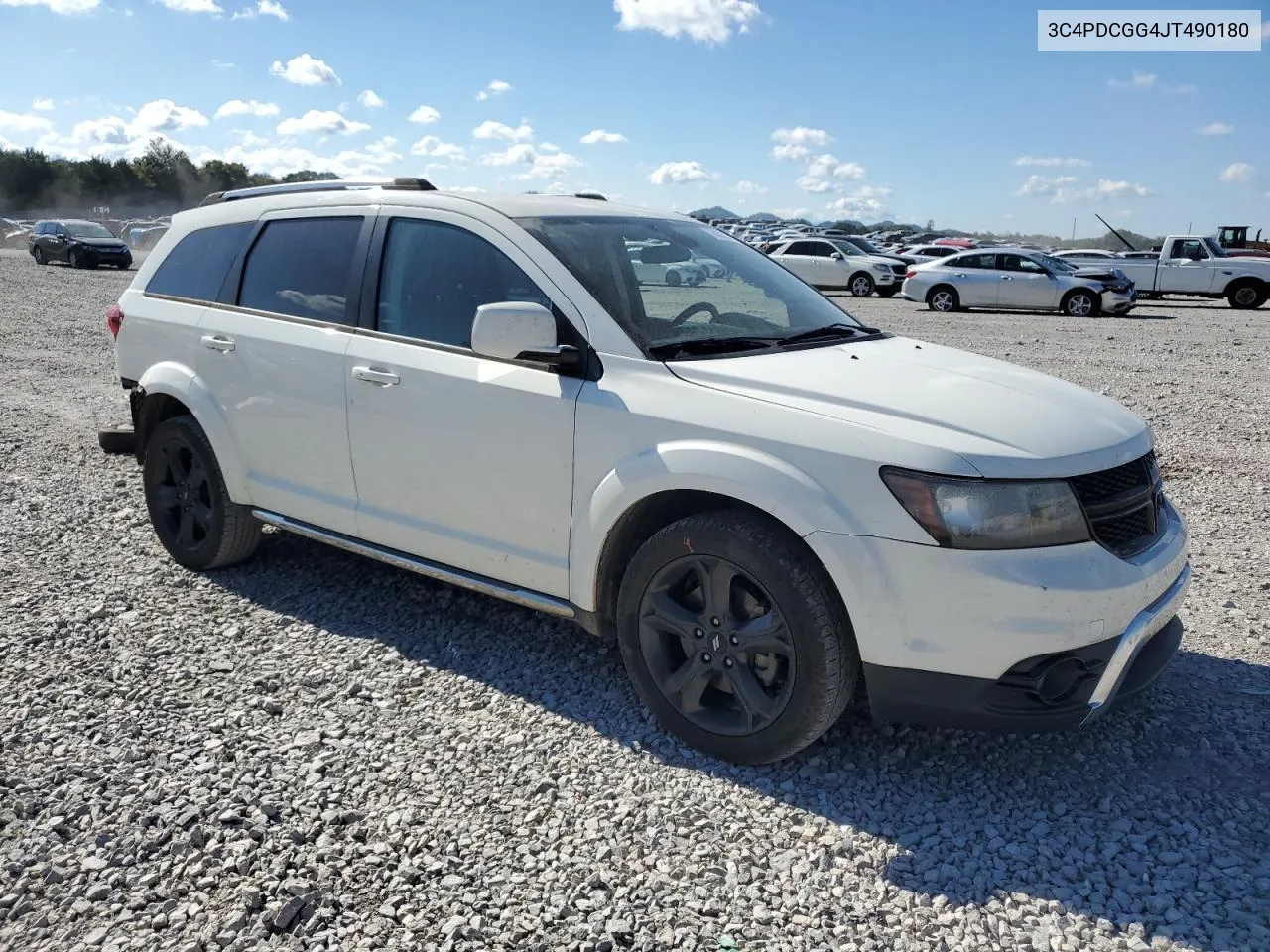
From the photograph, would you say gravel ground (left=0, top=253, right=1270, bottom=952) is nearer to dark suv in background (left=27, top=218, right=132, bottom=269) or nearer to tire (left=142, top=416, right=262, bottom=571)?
tire (left=142, top=416, right=262, bottom=571)

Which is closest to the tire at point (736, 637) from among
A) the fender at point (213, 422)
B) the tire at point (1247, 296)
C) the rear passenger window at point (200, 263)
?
the fender at point (213, 422)

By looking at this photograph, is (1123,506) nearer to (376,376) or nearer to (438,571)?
(438,571)

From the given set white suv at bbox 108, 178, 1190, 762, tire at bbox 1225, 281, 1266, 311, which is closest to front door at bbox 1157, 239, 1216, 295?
tire at bbox 1225, 281, 1266, 311

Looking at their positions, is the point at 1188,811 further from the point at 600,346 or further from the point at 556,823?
the point at 600,346

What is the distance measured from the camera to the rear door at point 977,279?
21.9 metres

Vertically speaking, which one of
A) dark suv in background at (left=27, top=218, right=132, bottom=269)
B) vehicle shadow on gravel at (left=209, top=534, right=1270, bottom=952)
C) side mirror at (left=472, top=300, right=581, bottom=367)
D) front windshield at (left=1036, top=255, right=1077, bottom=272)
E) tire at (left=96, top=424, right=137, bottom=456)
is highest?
dark suv in background at (left=27, top=218, right=132, bottom=269)

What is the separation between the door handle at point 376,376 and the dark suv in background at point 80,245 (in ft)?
103

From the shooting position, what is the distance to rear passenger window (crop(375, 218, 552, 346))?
3848 millimetres

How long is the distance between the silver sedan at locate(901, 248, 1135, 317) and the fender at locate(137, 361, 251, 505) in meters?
20.0

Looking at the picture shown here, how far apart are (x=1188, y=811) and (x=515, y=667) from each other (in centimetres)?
241

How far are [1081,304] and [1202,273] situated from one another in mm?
5115

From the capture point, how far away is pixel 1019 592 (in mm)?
2863

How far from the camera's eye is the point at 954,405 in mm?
3234

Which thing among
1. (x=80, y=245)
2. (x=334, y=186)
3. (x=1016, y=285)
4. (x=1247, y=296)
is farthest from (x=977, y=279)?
(x=80, y=245)
